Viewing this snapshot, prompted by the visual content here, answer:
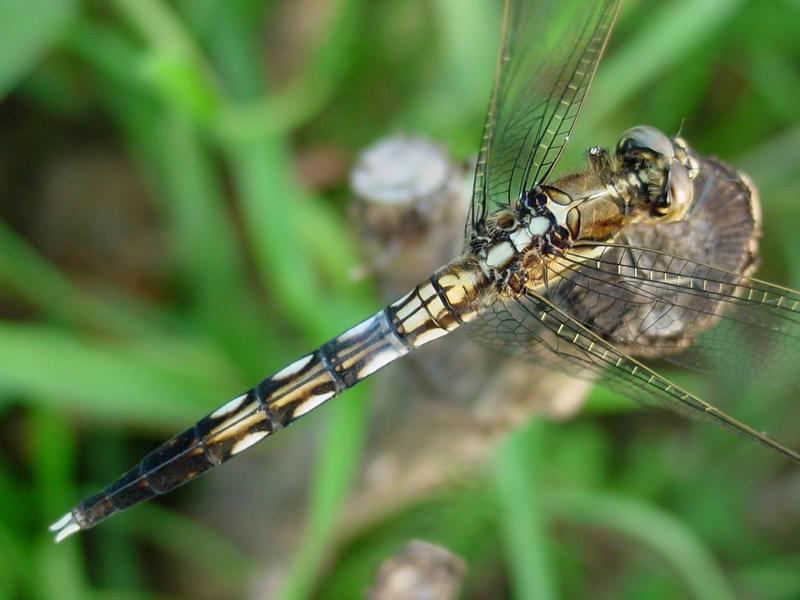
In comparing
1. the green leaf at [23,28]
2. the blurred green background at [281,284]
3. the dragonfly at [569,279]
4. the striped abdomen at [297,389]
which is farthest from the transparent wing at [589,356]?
the green leaf at [23,28]

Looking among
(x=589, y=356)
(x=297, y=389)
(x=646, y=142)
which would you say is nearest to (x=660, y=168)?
(x=646, y=142)

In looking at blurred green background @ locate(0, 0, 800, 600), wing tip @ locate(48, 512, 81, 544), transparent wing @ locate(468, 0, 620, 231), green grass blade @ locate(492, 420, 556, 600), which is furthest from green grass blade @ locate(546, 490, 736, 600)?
wing tip @ locate(48, 512, 81, 544)

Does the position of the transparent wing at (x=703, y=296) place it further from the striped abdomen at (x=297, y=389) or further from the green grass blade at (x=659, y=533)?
the green grass blade at (x=659, y=533)

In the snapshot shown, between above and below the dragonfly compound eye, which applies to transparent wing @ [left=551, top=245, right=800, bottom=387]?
below

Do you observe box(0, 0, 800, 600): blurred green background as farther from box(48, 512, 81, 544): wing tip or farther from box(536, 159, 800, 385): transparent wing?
box(536, 159, 800, 385): transparent wing

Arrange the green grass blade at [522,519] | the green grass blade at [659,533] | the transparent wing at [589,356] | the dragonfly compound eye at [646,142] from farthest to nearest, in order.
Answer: the green grass blade at [659,533] < the green grass blade at [522,519] < the dragonfly compound eye at [646,142] < the transparent wing at [589,356]

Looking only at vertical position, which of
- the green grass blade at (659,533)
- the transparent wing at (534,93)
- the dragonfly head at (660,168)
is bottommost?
the green grass blade at (659,533)

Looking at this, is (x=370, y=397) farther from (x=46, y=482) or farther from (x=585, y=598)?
(x=585, y=598)

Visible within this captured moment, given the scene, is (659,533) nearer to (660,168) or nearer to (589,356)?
(589,356)
